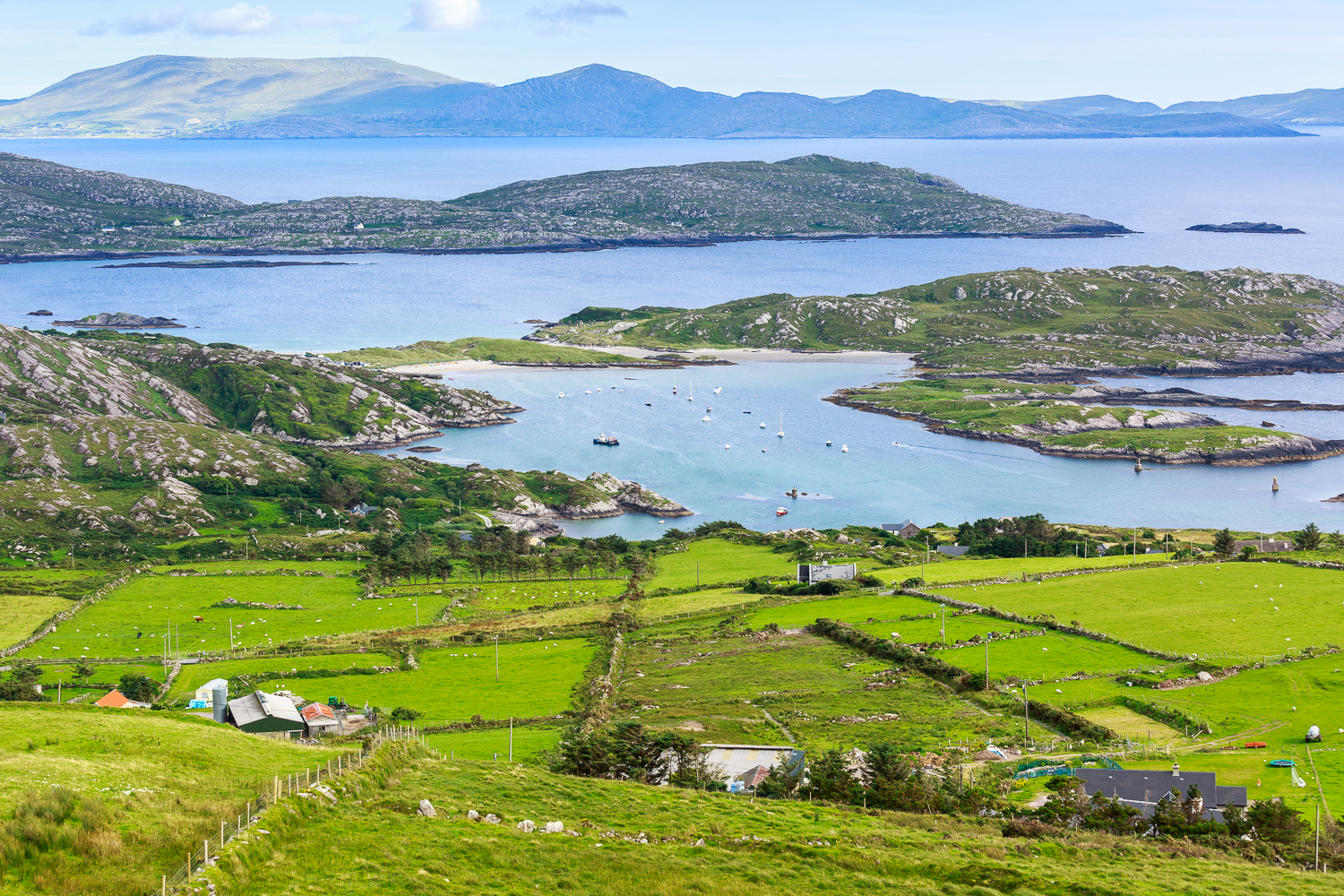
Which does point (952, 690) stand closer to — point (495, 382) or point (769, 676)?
point (769, 676)

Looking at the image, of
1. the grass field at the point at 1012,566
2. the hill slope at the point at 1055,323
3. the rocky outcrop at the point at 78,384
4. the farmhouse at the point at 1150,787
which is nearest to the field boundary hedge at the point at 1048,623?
the grass field at the point at 1012,566

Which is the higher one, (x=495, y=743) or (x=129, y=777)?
(x=129, y=777)

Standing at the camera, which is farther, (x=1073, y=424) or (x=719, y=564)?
(x=1073, y=424)

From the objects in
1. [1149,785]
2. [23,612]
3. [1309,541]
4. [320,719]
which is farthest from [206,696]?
[1309,541]

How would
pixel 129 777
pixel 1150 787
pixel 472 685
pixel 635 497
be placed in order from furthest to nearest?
pixel 635 497, pixel 472 685, pixel 1150 787, pixel 129 777

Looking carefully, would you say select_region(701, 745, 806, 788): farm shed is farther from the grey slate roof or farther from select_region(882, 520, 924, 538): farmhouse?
select_region(882, 520, 924, 538): farmhouse

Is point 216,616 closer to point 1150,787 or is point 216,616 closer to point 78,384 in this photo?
point 1150,787

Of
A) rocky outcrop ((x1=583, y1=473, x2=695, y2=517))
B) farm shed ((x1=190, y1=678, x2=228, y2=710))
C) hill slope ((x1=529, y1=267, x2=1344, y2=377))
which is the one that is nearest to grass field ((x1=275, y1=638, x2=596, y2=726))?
farm shed ((x1=190, y1=678, x2=228, y2=710))
